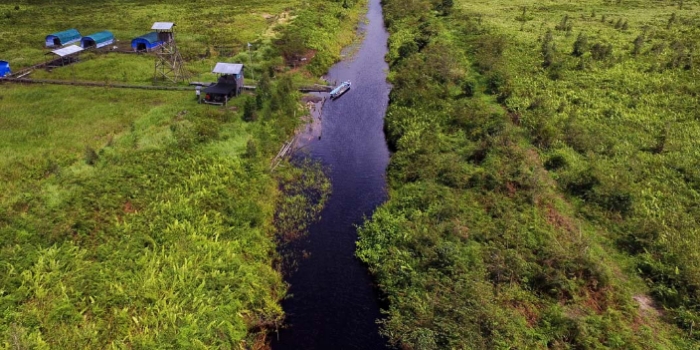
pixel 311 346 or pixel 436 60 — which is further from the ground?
pixel 436 60

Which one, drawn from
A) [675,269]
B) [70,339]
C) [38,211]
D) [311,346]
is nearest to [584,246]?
[675,269]

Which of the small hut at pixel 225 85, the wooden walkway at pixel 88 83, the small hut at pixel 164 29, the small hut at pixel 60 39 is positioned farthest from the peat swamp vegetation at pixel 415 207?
the small hut at pixel 60 39

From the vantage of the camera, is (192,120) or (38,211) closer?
(38,211)

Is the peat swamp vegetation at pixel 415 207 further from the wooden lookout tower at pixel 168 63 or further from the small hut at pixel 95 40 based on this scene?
the small hut at pixel 95 40

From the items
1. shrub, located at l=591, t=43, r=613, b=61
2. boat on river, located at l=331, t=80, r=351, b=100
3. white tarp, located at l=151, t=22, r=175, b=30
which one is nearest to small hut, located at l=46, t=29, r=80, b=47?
white tarp, located at l=151, t=22, r=175, b=30

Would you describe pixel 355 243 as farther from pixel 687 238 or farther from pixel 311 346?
pixel 687 238

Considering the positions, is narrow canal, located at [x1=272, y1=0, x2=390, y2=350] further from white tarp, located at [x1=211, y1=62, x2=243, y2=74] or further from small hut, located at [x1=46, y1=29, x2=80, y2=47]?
small hut, located at [x1=46, y1=29, x2=80, y2=47]

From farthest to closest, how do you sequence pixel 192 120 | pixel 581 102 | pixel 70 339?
pixel 581 102
pixel 192 120
pixel 70 339
